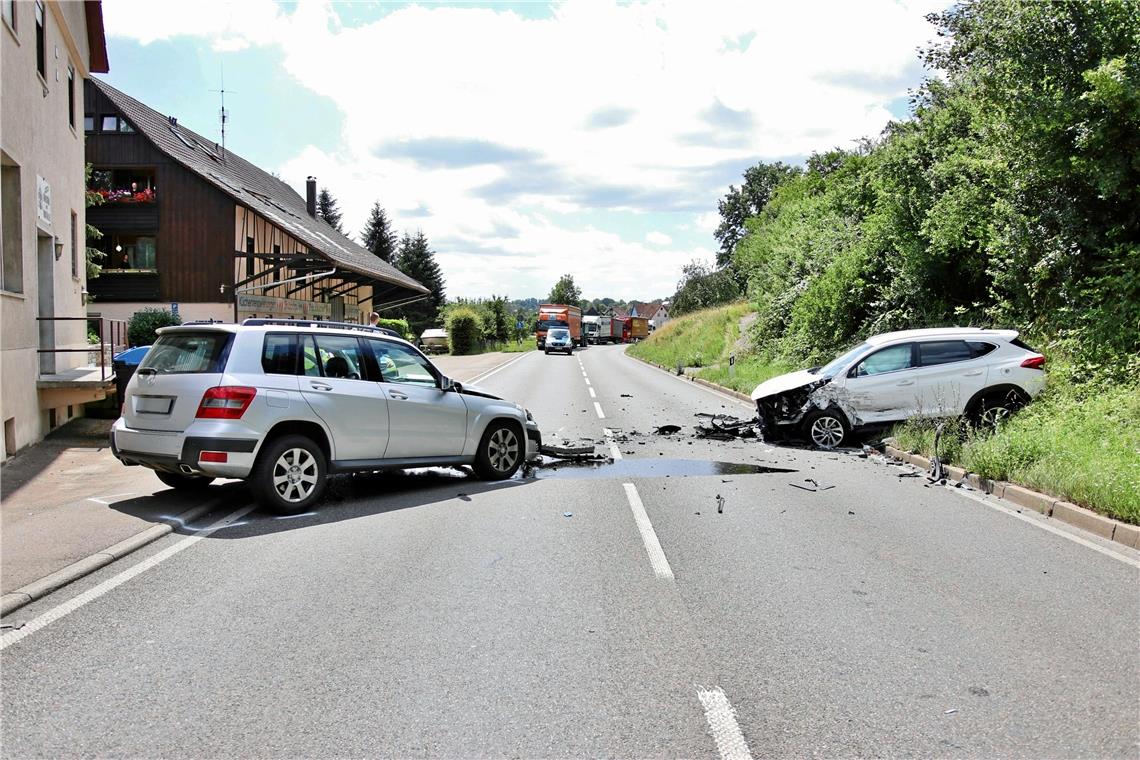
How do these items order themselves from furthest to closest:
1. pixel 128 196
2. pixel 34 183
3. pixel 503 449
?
pixel 128 196
pixel 34 183
pixel 503 449

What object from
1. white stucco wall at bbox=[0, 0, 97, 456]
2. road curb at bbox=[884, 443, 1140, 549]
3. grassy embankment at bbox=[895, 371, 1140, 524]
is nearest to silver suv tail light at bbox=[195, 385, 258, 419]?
white stucco wall at bbox=[0, 0, 97, 456]

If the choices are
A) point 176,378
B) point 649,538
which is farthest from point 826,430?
point 176,378

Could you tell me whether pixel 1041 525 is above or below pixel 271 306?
below

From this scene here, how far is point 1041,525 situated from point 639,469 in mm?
4860

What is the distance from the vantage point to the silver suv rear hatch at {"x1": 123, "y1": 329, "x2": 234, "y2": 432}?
8000mm

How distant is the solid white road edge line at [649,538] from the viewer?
6402mm

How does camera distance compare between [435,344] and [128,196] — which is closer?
[128,196]

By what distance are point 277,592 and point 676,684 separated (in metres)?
2.87

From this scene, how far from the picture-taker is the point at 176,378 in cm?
814

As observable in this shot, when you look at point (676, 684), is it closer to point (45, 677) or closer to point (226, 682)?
point (226, 682)

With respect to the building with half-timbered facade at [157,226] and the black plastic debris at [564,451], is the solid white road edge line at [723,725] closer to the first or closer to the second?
the black plastic debris at [564,451]

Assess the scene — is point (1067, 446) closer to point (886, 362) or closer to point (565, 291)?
point (886, 362)

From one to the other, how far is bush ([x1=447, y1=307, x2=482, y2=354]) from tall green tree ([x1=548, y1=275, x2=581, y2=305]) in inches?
3770

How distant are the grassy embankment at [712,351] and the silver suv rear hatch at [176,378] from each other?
54.0 feet
